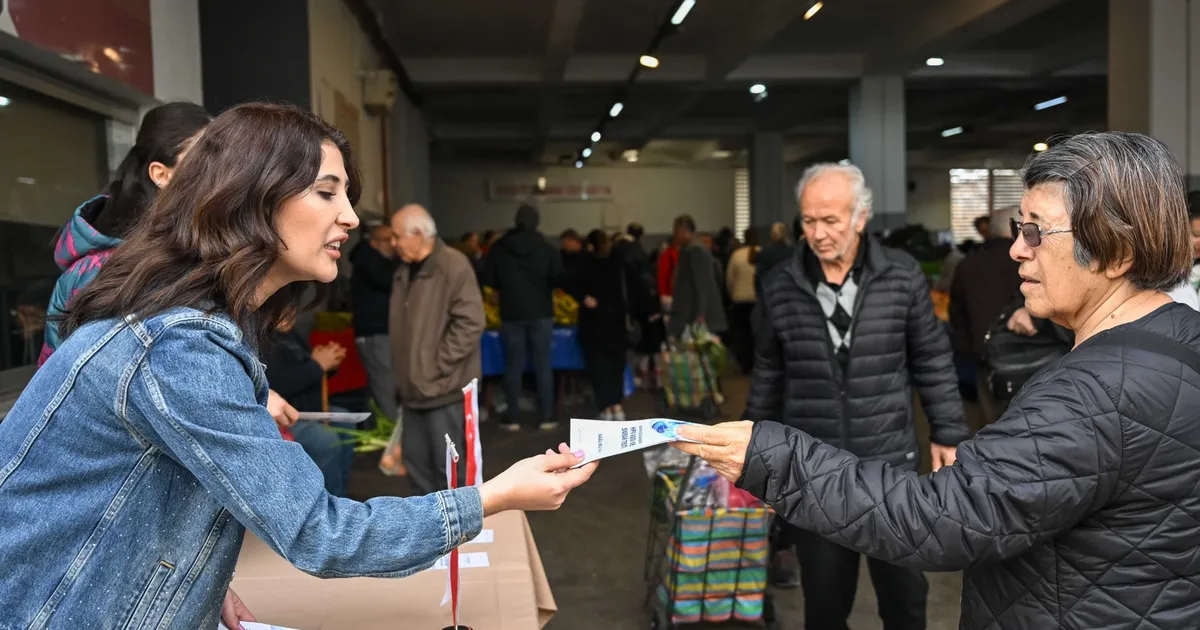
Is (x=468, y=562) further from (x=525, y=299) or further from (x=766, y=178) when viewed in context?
(x=766, y=178)

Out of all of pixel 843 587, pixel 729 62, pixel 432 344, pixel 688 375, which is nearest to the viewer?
pixel 843 587

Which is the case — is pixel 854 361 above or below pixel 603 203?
below

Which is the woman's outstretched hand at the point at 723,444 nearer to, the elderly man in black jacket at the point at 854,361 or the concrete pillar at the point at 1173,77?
the elderly man in black jacket at the point at 854,361

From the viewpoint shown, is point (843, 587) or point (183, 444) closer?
point (183, 444)

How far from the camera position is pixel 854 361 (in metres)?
2.69

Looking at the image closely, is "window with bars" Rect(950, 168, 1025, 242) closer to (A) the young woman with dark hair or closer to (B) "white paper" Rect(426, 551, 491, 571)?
(B) "white paper" Rect(426, 551, 491, 571)

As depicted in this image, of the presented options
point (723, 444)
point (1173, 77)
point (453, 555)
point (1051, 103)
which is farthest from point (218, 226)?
point (1051, 103)

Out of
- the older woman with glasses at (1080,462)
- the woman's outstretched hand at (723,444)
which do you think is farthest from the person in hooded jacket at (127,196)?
the older woman with glasses at (1080,462)

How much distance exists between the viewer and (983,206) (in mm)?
28250

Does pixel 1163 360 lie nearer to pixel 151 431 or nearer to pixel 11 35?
pixel 151 431

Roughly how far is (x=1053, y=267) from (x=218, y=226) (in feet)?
4.04

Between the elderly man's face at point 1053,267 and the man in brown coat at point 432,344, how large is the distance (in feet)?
9.99

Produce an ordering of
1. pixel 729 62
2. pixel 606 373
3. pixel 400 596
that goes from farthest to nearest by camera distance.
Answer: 1. pixel 729 62
2. pixel 606 373
3. pixel 400 596

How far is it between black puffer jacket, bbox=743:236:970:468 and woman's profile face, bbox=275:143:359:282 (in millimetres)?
1775
